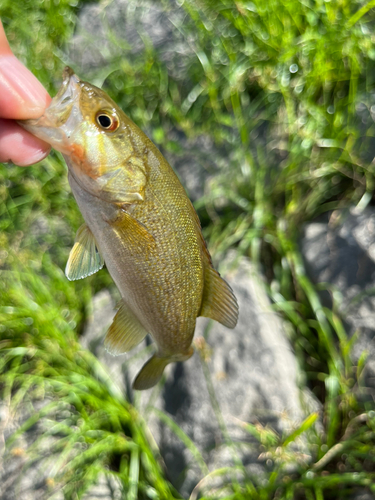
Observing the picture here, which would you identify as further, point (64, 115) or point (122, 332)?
point (122, 332)

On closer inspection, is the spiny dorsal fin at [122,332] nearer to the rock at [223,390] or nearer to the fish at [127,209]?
the fish at [127,209]

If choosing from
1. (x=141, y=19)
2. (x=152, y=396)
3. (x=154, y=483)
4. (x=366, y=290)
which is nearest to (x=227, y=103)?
(x=141, y=19)

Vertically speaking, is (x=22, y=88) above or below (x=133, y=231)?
above

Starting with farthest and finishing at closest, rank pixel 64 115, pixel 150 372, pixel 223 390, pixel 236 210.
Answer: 1. pixel 236 210
2. pixel 223 390
3. pixel 150 372
4. pixel 64 115

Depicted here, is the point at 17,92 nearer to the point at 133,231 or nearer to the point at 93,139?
the point at 93,139

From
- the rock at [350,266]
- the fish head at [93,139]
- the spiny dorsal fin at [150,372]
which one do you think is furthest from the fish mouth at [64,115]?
the rock at [350,266]

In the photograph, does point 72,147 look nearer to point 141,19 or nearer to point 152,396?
point 152,396

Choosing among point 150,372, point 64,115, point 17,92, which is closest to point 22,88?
point 17,92
